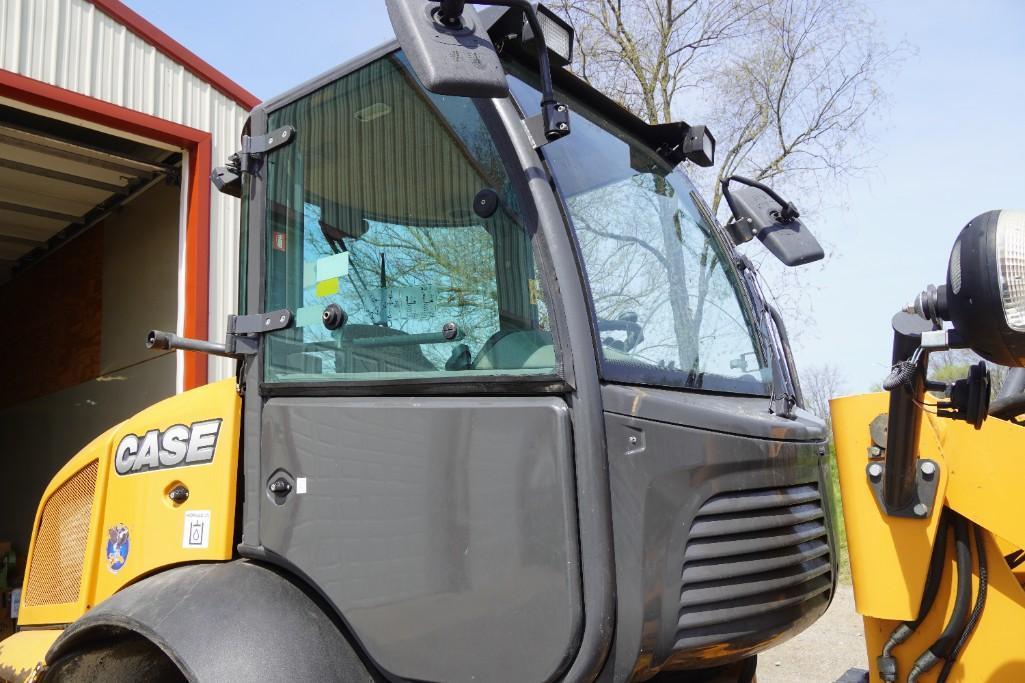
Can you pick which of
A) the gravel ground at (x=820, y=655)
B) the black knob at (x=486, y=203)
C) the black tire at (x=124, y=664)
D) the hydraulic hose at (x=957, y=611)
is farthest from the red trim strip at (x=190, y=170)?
the hydraulic hose at (x=957, y=611)

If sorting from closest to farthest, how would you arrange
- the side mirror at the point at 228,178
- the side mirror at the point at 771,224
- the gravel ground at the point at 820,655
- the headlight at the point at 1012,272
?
the headlight at the point at 1012,272 → the side mirror at the point at 228,178 → the side mirror at the point at 771,224 → the gravel ground at the point at 820,655

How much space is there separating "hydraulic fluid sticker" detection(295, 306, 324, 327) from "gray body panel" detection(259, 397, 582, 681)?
26cm

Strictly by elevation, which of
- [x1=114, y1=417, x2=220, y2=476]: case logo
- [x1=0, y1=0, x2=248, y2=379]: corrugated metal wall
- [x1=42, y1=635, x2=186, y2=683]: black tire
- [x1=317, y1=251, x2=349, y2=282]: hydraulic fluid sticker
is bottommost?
[x1=42, y1=635, x2=186, y2=683]: black tire

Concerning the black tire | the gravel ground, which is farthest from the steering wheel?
the gravel ground

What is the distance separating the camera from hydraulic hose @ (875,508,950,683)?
2.13 metres

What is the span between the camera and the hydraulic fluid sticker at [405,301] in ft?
7.10

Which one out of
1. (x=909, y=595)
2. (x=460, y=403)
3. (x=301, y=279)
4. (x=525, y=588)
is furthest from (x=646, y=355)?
(x=301, y=279)

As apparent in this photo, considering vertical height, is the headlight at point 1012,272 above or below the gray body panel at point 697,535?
above

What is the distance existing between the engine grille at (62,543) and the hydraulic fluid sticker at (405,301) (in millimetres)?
1279

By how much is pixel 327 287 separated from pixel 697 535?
1172 mm

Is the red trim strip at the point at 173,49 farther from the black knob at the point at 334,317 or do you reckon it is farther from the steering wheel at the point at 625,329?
the steering wheel at the point at 625,329

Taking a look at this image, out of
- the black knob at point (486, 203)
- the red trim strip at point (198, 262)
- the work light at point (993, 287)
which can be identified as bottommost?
the work light at point (993, 287)

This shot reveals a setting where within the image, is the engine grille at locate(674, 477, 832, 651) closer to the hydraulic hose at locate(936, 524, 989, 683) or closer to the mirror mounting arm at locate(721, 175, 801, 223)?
the hydraulic hose at locate(936, 524, 989, 683)

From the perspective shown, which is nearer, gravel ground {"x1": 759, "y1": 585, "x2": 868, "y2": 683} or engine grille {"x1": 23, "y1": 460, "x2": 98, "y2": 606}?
engine grille {"x1": 23, "y1": 460, "x2": 98, "y2": 606}
